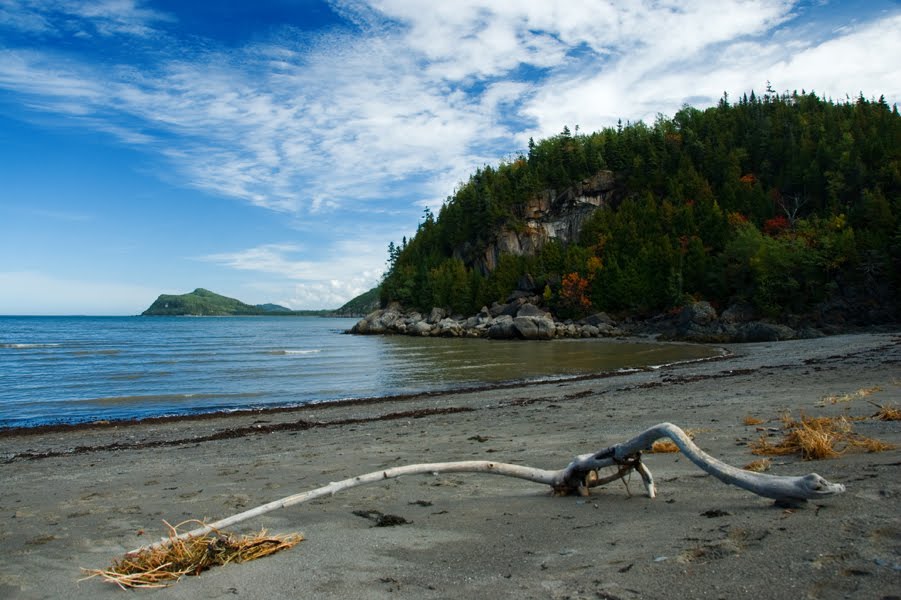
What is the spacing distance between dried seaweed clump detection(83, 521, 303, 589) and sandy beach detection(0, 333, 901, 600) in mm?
91

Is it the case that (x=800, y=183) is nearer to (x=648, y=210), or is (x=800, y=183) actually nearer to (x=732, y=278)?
(x=648, y=210)

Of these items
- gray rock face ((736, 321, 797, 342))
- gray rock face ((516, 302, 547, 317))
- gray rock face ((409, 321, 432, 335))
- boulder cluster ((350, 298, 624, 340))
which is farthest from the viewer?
gray rock face ((409, 321, 432, 335))

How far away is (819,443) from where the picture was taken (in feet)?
18.9

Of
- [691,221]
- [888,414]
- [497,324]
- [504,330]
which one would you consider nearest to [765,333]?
[504,330]

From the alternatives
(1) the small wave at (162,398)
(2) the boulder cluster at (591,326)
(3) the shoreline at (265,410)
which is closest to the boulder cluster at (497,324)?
(2) the boulder cluster at (591,326)

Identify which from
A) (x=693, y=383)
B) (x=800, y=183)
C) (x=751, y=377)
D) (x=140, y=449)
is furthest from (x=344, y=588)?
(x=800, y=183)

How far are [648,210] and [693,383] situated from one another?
6380cm

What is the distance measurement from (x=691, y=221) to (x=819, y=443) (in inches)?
2796

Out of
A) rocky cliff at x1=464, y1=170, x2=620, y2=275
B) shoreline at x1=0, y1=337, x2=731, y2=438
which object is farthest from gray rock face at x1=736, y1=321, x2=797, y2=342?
rocky cliff at x1=464, y1=170, x2=620, y2=275

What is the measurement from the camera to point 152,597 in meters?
3.56

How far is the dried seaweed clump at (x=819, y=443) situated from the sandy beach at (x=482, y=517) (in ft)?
0.66

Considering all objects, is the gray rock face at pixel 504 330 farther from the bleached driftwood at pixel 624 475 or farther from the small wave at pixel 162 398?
the bleached driftwood at pixel 624 475

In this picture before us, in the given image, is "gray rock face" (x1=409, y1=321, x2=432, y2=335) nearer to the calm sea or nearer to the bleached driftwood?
the calm sea

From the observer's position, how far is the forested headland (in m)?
50.3
